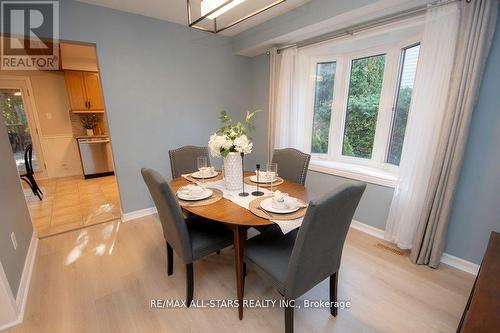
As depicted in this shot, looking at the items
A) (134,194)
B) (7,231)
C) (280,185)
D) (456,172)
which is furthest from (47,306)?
(456,172)

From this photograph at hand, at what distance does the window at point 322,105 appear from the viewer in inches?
112

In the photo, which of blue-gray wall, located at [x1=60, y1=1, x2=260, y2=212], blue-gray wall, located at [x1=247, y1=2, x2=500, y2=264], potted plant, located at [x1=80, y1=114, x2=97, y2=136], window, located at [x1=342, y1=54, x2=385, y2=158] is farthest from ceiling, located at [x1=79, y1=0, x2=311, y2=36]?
potted plant, located at [x1=80, y1=114, x2=97, y2=136]

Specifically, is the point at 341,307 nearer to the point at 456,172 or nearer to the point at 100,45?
the point at 456,172

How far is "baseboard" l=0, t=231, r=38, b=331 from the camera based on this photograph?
1.47 metres

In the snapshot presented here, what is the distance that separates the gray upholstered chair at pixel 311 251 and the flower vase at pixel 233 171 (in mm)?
515

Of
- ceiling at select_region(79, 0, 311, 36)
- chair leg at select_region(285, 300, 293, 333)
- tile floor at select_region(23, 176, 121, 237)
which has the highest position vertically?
ceiling at select_region(79, 0, 311, 36)

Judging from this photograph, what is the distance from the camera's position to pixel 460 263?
6.22ft

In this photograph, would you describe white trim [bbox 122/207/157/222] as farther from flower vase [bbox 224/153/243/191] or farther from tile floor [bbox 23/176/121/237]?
flower vase [bbox 224/153/243/191]

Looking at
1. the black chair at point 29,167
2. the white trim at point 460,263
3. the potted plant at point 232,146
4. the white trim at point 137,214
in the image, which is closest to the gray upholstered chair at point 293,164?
the potted plant at point 232,146

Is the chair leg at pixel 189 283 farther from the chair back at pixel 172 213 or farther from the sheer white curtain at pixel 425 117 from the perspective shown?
the sheer white curtain at pixel 425 117

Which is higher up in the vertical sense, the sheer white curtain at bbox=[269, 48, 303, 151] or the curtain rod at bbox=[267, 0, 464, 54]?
the curtain rod at bbox=[267, 0, 464, 54]

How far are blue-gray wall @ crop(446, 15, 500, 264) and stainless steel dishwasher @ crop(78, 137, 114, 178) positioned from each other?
5.54 meters

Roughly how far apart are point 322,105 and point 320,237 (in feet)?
7.36

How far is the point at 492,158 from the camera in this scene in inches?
65.4
